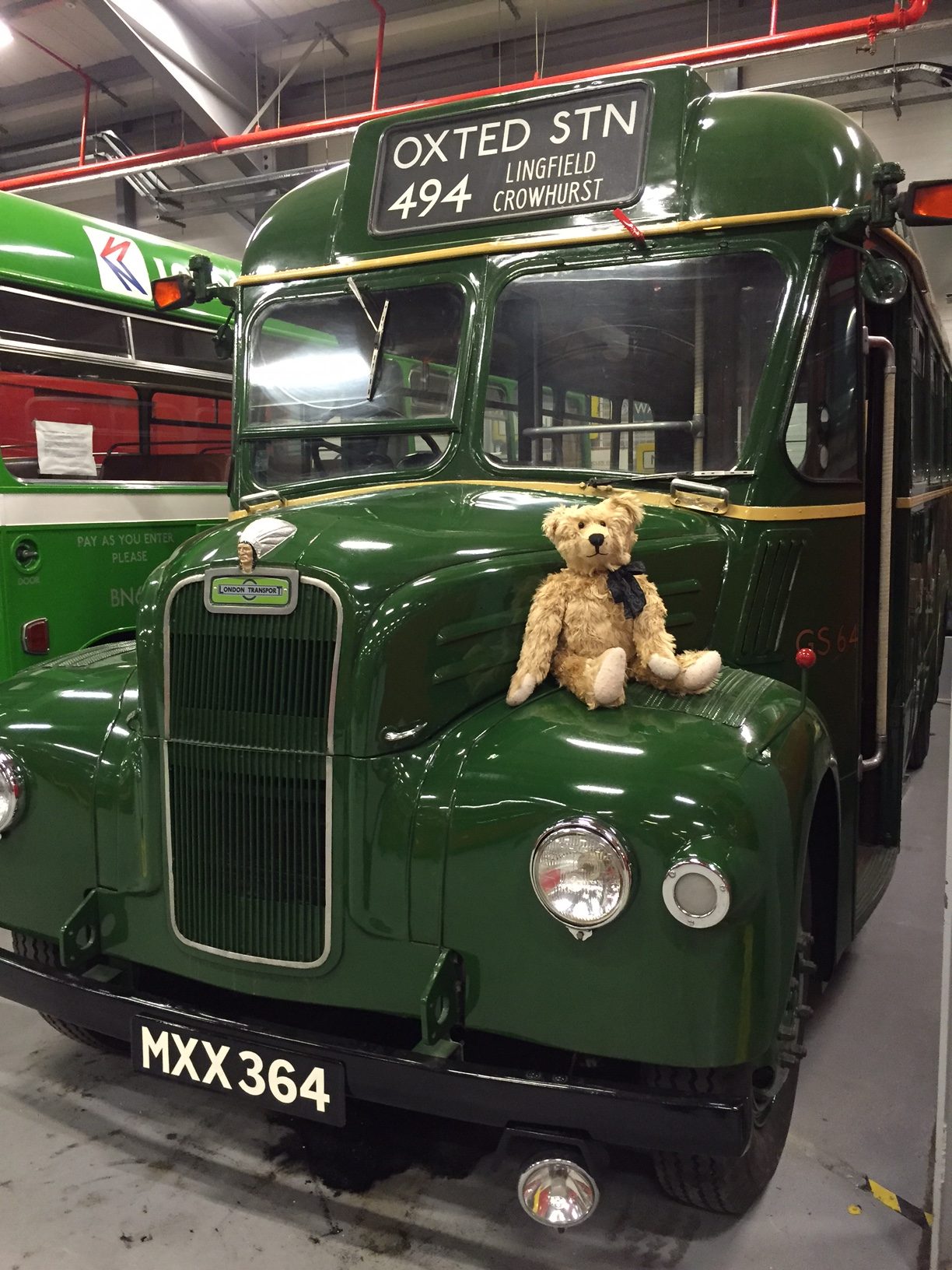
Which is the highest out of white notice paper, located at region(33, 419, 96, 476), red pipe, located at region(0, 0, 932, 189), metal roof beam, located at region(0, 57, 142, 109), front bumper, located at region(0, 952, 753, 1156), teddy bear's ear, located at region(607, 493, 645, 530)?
metal roof beam, located at region(0, 57, 142, 109)

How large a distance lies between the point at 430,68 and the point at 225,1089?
386 inches

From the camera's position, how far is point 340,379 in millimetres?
3385

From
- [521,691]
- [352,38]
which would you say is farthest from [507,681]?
[352,38]

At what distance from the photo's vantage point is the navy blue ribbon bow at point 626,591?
2.49 metres

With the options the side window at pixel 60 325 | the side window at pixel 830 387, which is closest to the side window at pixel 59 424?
the side window at pixel 60 325

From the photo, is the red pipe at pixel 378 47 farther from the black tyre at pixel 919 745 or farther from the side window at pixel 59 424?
the black tyre at pixel 919 745

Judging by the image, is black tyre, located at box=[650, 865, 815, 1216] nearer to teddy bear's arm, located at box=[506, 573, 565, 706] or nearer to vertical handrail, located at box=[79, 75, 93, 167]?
teddy bear's arm, located at box=[506, 573, 565, 706]

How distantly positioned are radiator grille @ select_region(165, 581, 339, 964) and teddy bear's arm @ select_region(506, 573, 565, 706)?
18.7 inches

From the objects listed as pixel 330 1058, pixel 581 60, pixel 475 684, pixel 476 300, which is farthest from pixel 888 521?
pixel 581 60

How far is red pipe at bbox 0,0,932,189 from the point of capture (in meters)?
6.21

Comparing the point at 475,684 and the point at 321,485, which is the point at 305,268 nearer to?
the point at 321,485

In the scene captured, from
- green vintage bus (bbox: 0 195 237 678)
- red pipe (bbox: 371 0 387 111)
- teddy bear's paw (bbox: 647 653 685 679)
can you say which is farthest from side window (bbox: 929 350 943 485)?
red pipe (bbox: 371 0 387 111)

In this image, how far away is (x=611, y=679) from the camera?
7.59 ft

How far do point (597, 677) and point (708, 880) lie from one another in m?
0.55
